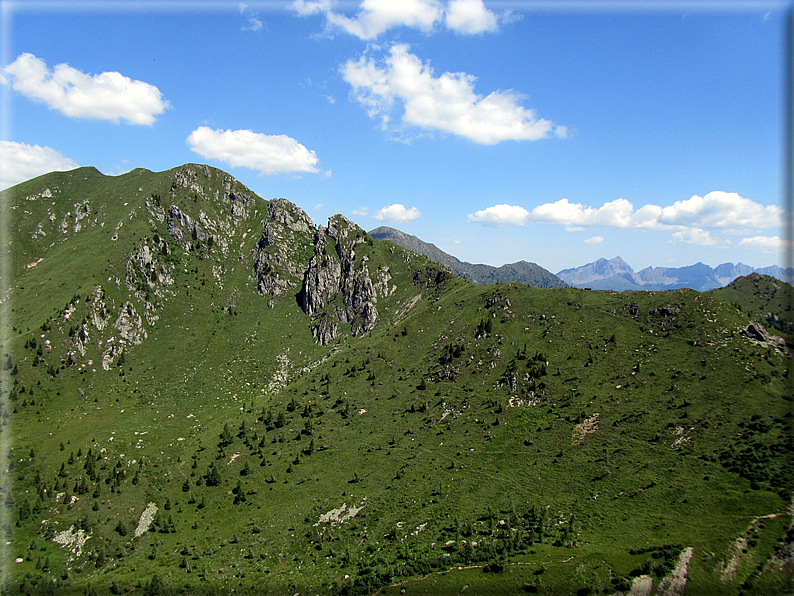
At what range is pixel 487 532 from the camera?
65438mm

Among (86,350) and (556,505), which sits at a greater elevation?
(86,350)

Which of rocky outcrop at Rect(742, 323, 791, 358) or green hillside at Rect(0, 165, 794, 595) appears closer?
green hillside at Rect(0, 165, 794, 595)

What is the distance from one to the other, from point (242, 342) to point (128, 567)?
11222 centimetres

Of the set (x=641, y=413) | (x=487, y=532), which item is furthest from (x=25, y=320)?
(x=641, y=413)

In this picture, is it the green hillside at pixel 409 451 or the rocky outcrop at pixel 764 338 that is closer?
the green hillside at pixel 409 451

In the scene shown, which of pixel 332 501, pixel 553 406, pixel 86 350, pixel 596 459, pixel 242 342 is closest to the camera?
pixel 596 459

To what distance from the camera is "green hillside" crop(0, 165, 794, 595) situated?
5816cm

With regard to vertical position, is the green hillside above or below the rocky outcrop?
below

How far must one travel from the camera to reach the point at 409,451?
9850cm

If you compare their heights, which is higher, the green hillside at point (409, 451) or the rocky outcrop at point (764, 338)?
the rocky outcrop at point (764, 338)

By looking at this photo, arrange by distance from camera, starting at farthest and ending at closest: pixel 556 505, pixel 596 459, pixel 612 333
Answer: pixel 612 333 → pixel 596 459 → pixel 556 505

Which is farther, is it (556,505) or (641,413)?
(641,413)

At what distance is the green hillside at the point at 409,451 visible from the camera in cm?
5816

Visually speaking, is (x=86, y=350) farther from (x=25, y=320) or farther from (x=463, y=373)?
(x=463, y=373)
